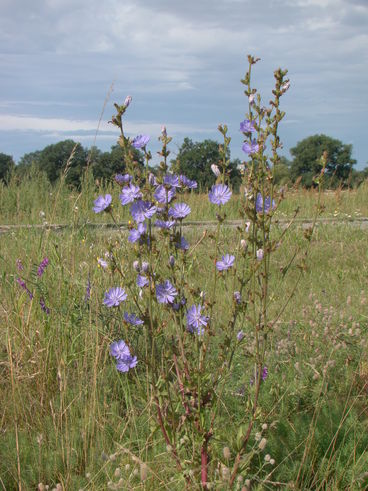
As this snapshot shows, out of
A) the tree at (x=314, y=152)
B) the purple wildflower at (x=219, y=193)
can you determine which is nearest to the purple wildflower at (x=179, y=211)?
the purple wildflower at (x=219, y=193)

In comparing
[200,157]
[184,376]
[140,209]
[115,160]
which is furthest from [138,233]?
[200,157]

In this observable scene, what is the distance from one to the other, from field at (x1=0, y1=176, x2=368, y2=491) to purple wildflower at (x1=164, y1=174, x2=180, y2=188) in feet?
1.16

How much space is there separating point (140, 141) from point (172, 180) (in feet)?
0.55

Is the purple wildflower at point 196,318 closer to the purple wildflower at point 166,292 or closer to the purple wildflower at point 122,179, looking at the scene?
the purple wildflower at point 166,292

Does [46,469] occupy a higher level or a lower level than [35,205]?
lower

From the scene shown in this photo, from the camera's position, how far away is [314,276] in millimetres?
5266

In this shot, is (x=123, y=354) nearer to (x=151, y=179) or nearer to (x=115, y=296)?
(x=115, y=296)

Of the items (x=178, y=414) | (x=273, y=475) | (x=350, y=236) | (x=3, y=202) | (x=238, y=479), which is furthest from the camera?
(x=3, y=202)

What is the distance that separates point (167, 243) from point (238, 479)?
82 centimetres

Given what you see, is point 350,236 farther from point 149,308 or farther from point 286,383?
point 149,308

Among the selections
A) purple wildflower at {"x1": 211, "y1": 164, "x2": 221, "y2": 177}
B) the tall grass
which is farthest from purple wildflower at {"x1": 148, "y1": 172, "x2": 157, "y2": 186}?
the tall grass

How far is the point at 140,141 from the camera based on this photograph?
1.83 meters

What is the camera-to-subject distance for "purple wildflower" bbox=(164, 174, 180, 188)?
6.03 feet

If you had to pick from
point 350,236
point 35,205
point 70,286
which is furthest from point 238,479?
point 35,205
